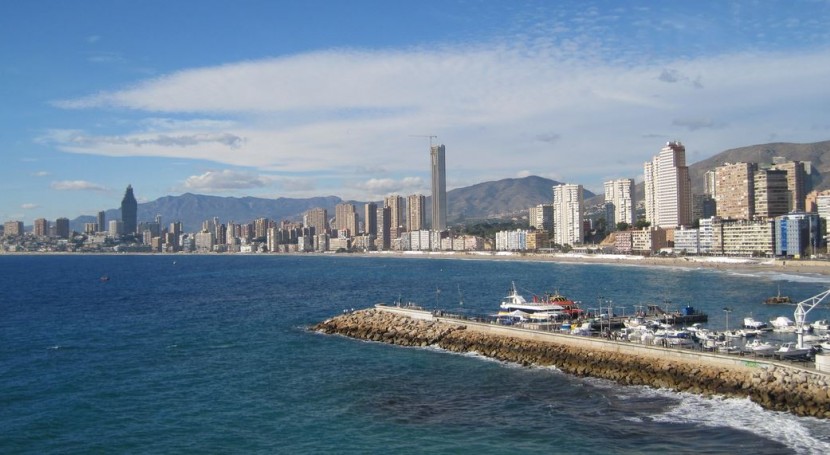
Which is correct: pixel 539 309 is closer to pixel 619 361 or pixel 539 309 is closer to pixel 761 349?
pixel 619 361

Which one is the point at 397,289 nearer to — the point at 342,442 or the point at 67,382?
the point at 67,382

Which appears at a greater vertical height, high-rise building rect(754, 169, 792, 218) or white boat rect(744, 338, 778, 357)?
high-rise building rect(754, 169, 792, 218)

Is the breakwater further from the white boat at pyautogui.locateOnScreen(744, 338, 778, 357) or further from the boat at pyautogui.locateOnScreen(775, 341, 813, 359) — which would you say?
the boat at pyautogui.locateOnScreen(775, 341, 813, 359)

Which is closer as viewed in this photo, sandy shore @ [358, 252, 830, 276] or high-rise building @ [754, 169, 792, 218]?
sandy shore @ [358, 252, 830, 276]

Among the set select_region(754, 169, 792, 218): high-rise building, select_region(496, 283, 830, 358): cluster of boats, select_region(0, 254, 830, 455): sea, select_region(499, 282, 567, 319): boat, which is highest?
select_region(754, 169, 792, 218): high-rise building

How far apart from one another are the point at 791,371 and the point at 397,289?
63.8 m

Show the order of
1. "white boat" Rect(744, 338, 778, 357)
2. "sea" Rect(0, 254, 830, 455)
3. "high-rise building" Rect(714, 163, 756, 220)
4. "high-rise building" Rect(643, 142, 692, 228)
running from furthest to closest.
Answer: "high-rise building" Rect(643, 142, 692, 228) → "high-rise building" Rect(714, 163, 756, 220) → "white boat" Rect(744, 338, 778, 357) → "sea" Rect(0, 254, 830, 455)

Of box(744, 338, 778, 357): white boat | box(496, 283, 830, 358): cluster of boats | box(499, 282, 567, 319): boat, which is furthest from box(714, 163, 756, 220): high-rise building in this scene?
box(744, 338, 778, 357): white boat

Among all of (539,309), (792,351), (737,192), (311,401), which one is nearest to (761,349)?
(792,351)

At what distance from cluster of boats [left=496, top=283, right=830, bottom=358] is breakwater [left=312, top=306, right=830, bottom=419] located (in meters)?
2.33

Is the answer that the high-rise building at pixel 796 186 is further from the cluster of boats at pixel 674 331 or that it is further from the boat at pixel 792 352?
the boat at pixel 792 352

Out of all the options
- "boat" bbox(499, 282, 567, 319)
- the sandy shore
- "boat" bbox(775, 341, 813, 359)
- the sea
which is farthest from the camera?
the sandy shore

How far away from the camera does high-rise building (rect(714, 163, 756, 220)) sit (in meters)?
170

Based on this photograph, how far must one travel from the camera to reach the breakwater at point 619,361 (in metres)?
27.4
